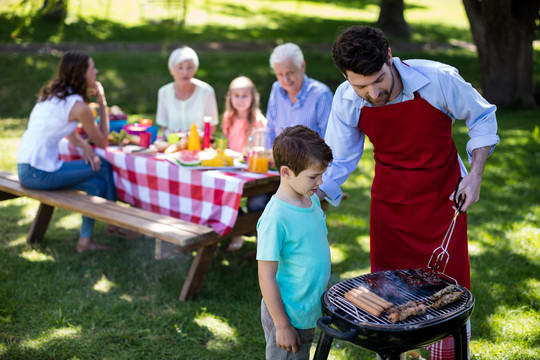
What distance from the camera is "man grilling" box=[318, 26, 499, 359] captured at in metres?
2.38

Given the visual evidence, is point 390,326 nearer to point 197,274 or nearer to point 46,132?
point 197,274

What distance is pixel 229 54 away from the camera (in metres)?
12.7

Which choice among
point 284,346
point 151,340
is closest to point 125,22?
point 151,340

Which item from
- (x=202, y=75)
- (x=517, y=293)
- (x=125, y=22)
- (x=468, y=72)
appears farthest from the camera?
(x=125, y=22)

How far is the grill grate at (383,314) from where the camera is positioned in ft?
6.75

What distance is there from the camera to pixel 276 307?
2301mm

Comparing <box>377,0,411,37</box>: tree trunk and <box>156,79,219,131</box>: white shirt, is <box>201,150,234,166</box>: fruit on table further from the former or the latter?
<box>377,0,411,37</box>: tree trunk

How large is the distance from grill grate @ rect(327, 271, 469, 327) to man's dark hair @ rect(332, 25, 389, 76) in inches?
35.4

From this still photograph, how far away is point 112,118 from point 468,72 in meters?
9.00

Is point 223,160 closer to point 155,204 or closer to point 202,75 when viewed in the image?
point 155,204

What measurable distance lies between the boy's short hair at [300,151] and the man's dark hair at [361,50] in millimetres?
325

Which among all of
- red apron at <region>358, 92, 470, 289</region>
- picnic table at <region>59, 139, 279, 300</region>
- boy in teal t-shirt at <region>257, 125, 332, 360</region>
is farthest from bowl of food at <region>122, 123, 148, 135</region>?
boy in teal t-shirt at <region>257, 125, 332, 360</region>

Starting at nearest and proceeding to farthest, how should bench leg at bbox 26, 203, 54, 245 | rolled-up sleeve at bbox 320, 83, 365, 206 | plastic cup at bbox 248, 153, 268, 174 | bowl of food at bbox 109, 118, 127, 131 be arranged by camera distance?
1. rolled-up sleeve at bbox 320, 83, 365, 206
2. plastic cup at bbox 248, 153, 268, 174
3. bench leg at bbox 26, 203, 54, 245
4. bowl of food at bbox 109, 118, 127, 131

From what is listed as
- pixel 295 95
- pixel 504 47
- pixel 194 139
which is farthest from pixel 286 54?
pixel 504 47
